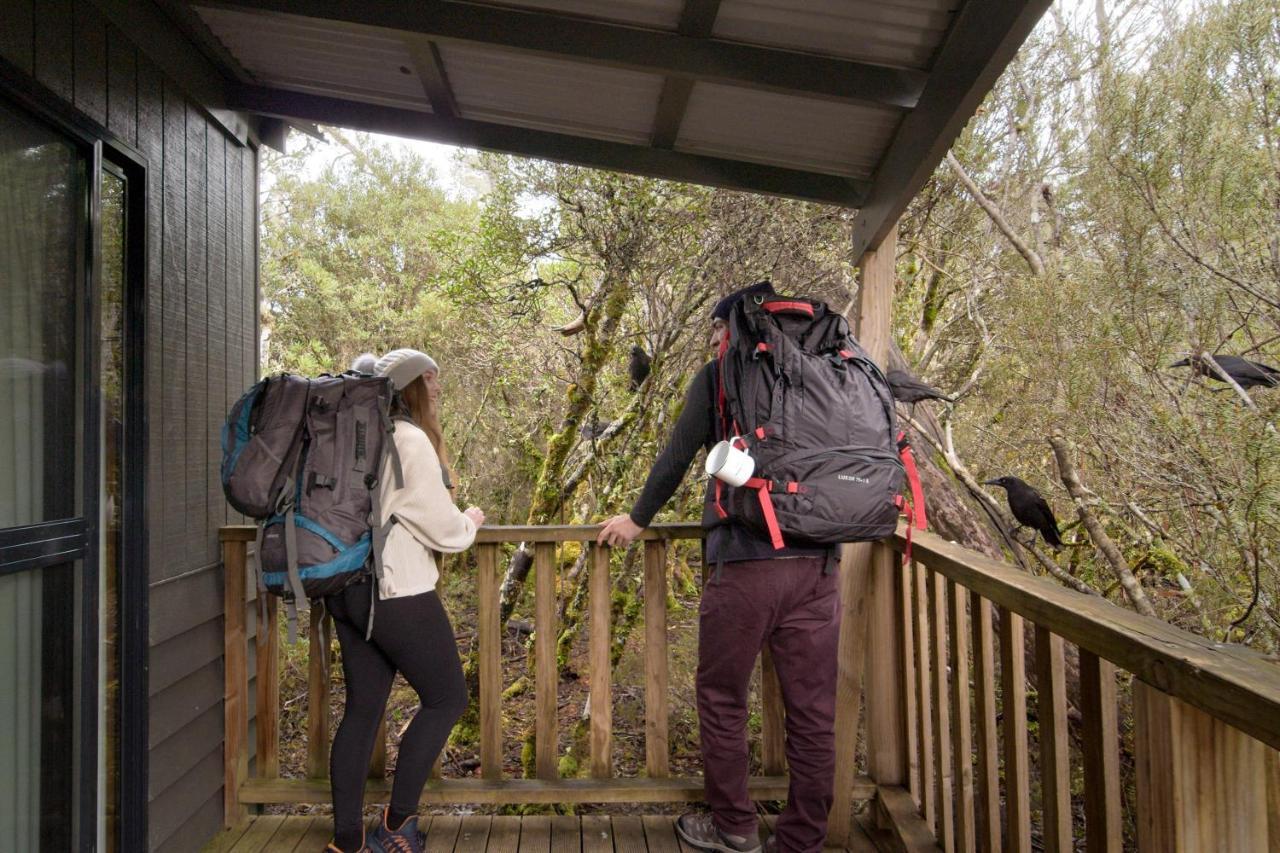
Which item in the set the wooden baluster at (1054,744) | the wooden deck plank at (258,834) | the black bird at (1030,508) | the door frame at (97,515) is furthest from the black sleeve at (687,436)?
the black bird at (1030,508)

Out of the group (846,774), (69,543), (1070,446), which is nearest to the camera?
(69,543)

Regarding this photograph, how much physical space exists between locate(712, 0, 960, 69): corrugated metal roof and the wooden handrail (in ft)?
4.53

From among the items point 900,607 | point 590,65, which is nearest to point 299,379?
point 590,65

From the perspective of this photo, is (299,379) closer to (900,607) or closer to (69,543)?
(69,543)

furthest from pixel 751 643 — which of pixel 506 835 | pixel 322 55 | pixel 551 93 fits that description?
pixel 322 55

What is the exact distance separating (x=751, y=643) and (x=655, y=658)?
2.12 ft

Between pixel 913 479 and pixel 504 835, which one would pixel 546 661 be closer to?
pixel 504 835

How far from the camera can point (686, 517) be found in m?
4.96

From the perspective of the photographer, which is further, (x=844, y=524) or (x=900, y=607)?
(x=900, y=607)

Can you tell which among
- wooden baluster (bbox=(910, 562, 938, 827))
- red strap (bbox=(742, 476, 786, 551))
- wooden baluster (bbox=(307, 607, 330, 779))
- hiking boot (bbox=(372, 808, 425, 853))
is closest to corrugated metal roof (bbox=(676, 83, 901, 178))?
red strap (bbox=(742, 476, 786, 551))

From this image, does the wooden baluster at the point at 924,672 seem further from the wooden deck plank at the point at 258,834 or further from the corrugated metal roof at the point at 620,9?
the wooden deck plank at the point at 258,834

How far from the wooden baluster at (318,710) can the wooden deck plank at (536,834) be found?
0.71m

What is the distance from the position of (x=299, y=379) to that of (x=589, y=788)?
1.66 metres

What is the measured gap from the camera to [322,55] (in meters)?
2.60
